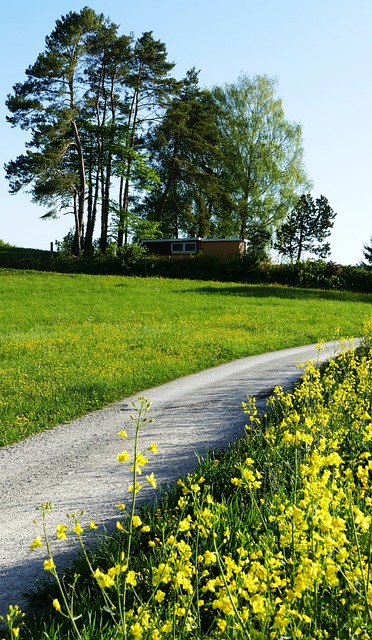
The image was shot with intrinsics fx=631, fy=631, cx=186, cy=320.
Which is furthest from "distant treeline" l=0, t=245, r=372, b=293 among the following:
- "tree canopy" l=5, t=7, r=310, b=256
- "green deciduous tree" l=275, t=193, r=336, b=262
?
"green deciduous tree" l=275, t=193, r=336, b=262

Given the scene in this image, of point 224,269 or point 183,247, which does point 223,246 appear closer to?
point 183,247

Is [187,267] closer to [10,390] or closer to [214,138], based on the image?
[214,138]

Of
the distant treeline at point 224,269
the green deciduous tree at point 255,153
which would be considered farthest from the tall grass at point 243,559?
the green deciduous tree at point 255,153

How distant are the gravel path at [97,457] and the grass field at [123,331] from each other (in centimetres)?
71

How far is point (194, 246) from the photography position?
163 feet

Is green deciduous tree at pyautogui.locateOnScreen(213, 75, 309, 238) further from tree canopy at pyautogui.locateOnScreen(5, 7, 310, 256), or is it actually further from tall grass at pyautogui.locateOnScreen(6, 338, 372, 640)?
tall grass at pyautogui.locateOnScreen(6, 338, 372, 640)

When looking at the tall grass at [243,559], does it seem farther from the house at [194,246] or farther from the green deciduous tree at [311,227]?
the green deciduous tree at [311,227]

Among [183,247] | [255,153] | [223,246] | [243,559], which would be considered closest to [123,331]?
[243,559]

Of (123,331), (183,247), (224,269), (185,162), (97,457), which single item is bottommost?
(97,457)

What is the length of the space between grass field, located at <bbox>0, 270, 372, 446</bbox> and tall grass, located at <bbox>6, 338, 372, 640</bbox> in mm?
4269

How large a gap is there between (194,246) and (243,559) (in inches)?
1792

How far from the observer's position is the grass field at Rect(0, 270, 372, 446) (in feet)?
38.1

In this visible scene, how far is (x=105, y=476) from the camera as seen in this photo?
752 cm

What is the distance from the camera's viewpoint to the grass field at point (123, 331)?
1160 cm
